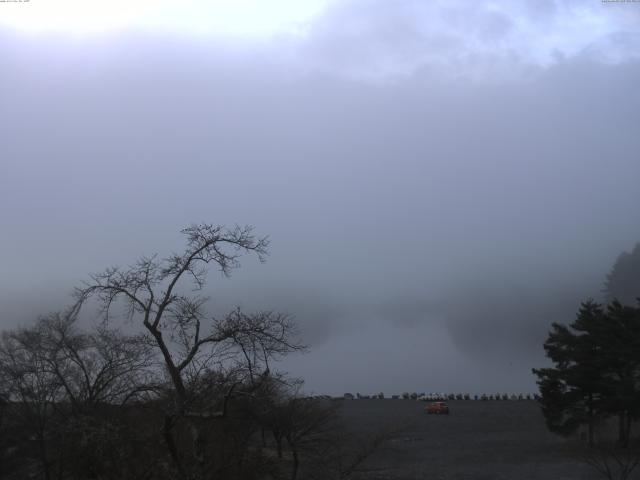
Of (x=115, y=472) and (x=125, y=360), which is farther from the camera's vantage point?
(x=125, y=360)

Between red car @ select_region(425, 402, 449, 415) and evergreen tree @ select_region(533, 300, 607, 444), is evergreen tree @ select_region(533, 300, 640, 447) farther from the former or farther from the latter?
red car @ select_region(425, 402, 449, 415)

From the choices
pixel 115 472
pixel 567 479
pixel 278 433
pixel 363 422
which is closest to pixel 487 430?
pixel 363 422

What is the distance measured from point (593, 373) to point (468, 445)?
683 inches

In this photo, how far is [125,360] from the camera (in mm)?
28000

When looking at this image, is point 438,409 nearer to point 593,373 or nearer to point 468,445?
point 468,445

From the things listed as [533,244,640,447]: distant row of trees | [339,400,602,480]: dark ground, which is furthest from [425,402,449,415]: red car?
[533,244,640,447]: distant row of trees

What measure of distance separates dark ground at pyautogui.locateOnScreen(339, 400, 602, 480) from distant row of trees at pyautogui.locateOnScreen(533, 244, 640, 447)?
12.2ft

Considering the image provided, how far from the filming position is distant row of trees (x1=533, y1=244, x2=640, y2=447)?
56438mm

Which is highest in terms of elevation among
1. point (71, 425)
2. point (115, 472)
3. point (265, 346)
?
point (265, 346)

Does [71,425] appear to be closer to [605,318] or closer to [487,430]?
[605,318]

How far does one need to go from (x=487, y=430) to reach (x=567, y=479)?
35875 millimetres

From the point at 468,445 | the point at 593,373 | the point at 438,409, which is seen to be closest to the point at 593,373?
the point at 593,373

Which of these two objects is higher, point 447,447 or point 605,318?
point 605,318

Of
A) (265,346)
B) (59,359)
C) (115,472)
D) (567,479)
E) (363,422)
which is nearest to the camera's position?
(265,346)
